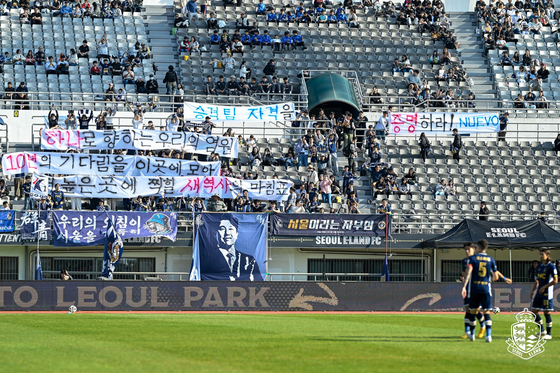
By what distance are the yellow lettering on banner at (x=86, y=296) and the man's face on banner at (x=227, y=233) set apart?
555cm

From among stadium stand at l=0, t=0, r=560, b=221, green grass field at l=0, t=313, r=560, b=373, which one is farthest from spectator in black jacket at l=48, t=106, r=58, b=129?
green grass field at l=0, t=313, r=560, b=373

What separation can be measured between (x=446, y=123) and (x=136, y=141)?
1391cm

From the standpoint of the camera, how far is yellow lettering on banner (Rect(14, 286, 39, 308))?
25781mm

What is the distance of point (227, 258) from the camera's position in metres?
30.1

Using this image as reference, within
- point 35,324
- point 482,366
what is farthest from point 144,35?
point 482,366

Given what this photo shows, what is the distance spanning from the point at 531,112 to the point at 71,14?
23683mm

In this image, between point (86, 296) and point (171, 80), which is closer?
point (86, 296)

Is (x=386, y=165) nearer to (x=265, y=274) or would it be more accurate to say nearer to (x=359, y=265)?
(x=359, y=265)

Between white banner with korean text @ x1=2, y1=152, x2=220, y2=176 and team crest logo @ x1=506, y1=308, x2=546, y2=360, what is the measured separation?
16349 millimetres

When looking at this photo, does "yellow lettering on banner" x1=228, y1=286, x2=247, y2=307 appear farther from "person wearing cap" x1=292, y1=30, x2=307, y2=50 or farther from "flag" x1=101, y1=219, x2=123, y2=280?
"person wearing cap" x1=292, y1=30, x2=307, y2=50

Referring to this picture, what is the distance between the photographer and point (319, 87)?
40281mm

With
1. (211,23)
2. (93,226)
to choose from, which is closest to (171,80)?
(211,23)

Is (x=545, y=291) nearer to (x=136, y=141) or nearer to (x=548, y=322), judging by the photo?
(x=548, y=322)

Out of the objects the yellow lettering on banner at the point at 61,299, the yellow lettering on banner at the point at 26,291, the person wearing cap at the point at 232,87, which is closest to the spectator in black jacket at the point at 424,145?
the person wearing cap at the point at 232,87
